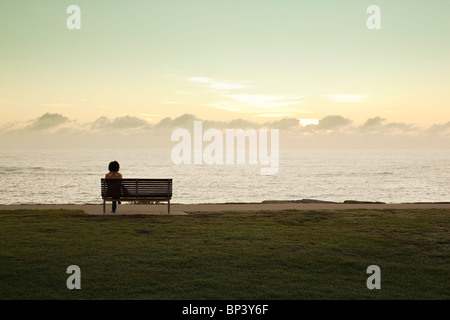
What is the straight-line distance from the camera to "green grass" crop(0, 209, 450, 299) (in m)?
6.70

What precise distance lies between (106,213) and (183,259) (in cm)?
637

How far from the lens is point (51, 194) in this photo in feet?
180

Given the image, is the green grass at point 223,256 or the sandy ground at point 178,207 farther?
the sandy ground at point 178,207

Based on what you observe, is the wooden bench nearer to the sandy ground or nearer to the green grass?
the sandy ground

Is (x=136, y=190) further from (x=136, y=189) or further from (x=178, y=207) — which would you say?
(x=178, y=207)

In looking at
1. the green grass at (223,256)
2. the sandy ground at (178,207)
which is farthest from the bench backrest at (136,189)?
the green grass at (223,256)

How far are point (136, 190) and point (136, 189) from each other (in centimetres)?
3

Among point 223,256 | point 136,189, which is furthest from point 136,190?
point 223,256

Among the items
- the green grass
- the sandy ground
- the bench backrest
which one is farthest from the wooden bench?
the green grass

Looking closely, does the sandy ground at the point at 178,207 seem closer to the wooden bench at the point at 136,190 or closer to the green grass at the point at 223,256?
the wooden bench at the point at 136,190

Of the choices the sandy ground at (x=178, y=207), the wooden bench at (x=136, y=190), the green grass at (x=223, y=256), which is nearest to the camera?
the green grass at (x=223, y=256)

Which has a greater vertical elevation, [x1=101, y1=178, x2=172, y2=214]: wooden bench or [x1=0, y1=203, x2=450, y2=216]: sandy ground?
[x1=101, y1=178, x2=172, y2=214]: wooden bench

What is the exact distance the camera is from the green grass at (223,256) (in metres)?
6.70

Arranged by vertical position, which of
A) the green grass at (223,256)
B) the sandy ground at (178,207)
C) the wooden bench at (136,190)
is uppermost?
the wooden bench at (136,190)
